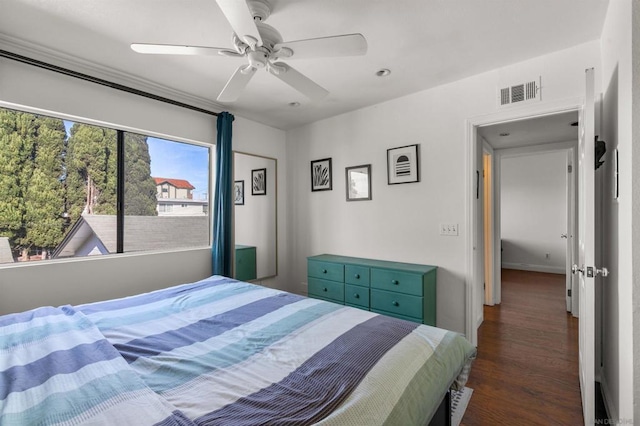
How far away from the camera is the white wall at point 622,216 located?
1177 mm

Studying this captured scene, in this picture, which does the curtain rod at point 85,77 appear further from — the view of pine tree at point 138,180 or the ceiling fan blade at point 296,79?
the ceiling fan blade at point 296,79

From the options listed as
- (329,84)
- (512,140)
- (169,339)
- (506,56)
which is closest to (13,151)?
(169,339)

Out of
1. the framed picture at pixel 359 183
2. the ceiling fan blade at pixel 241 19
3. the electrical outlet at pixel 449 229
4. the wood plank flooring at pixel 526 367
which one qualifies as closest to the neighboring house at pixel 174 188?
the framed picture at pixel 359 183

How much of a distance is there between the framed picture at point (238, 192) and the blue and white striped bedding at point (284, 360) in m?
1.83

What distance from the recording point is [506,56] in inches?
88.7

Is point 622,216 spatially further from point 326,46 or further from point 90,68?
point 90,68

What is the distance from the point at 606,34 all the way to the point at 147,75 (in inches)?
135

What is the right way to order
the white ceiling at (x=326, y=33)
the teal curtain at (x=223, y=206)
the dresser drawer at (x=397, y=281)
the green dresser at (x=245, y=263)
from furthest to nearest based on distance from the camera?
the green dresser at (x=245, y=263), the teal curtain at (x=223, y=206), the dresser drawer at (x=397, y=281), the white ceiling at (x=326, y=33)

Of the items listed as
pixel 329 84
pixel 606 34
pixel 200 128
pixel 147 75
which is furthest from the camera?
pixel 200 128

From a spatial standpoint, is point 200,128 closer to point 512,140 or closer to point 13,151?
point 13,151

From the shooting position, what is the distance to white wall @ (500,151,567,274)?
583cm

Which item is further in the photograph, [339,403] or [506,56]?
[506,56]

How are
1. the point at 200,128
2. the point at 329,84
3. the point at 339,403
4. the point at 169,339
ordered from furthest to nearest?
the point at 200,128
the point at 329,84
the point at 169,339
the point at 339,403

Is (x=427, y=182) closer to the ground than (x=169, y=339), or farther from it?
farther from it
